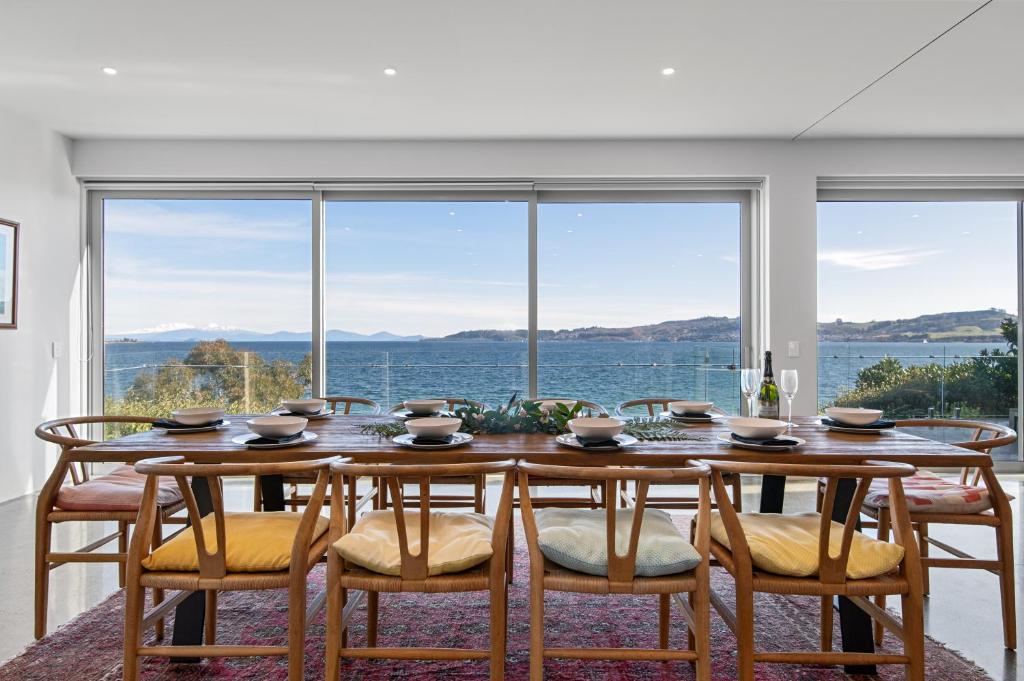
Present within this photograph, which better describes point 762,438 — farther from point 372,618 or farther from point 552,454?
point 372,618

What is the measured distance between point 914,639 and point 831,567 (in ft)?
0.92

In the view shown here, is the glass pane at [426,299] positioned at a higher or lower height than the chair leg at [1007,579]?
higher

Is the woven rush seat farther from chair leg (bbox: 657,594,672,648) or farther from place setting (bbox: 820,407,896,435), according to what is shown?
chair leg (bbox: 657,594,672,648)

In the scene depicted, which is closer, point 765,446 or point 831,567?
point 831,567

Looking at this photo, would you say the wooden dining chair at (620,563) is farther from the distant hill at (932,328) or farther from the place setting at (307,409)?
the distant hill at (932,328)

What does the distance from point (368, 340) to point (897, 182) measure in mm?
4248

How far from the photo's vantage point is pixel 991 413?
181 inches

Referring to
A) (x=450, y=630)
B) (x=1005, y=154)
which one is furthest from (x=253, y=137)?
(x=1005, y=154)

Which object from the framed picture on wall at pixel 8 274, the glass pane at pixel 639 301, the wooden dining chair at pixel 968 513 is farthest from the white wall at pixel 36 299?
the wooden dining chair at pixel 968 513

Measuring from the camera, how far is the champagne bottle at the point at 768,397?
2.40 m

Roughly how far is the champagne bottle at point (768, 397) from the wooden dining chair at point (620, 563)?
0.90 m

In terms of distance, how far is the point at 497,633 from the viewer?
5.11ft

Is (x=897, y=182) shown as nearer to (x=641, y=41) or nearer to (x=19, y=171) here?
(x=641, y=41)

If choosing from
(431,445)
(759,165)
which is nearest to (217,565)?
(431,445)
